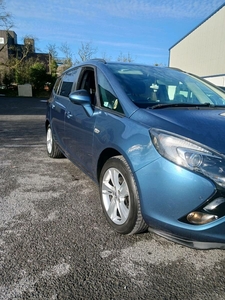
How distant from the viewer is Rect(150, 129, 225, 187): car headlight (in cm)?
163

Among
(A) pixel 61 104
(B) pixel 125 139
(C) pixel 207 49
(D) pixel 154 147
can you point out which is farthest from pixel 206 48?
(D) pixel 154 147

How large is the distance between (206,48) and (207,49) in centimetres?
24

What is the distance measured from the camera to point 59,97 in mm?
4160

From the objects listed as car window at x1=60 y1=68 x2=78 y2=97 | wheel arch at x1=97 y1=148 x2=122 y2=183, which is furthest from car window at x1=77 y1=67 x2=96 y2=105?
wheel arch at x1=97 y1=148 x2=122 y2=183

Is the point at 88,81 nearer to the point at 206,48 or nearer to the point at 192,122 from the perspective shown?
the point at 192,122

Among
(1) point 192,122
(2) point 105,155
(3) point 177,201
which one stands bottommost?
(3) point 177,201

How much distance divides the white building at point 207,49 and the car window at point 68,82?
1971 cm

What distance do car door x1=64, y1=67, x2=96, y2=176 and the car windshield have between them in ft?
1.37

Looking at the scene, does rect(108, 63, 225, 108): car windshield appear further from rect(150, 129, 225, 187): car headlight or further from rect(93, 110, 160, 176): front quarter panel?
rect(150, 129, 225, 187): car headlight

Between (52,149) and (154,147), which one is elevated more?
(154,147)

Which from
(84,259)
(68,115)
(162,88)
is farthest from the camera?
(68,115)

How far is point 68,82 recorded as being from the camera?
156 inches

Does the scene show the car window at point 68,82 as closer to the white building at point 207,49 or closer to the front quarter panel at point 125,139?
the front quarter panel at point 125,139

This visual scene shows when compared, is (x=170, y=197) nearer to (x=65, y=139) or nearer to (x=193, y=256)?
(x=193, y=256)
